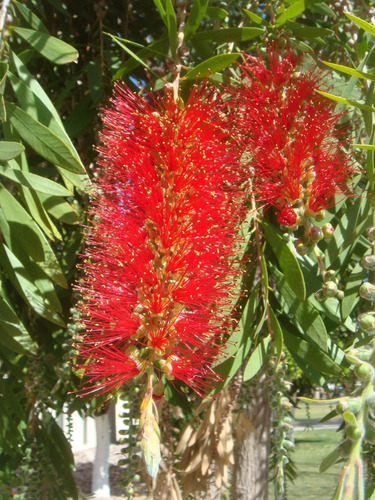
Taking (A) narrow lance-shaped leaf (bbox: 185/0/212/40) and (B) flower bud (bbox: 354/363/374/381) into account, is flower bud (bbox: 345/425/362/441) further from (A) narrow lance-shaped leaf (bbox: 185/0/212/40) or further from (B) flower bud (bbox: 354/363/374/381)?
(A) narrow lance-shaped leaf (bbox: 185/0/212/40)

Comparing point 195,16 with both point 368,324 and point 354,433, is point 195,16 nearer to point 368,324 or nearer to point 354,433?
point 368,324

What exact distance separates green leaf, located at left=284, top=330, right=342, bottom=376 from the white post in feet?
18.2

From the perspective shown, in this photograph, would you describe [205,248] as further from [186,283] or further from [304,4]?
[304,4]

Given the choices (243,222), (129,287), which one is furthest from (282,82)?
(129,287)

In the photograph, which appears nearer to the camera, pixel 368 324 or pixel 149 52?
pixel 368 324

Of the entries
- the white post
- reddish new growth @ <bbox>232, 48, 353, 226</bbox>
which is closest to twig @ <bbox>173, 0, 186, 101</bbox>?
reddish new growth @ <bbox>232, 48, 353, 226</bbox>

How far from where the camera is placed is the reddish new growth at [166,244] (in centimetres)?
79

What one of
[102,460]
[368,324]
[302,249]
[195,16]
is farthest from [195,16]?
[102,460]

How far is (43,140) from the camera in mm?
909

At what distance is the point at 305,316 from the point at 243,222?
0.63 ft

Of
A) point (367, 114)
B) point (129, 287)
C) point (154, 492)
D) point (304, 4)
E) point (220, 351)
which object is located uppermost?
point (304, 4)

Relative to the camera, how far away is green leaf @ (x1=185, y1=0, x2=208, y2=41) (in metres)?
1.01

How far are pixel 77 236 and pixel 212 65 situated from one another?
1.81 feet

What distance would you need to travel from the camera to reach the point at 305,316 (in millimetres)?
914
